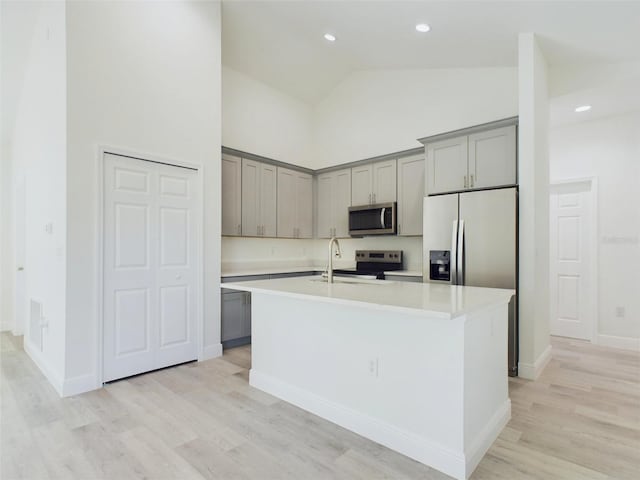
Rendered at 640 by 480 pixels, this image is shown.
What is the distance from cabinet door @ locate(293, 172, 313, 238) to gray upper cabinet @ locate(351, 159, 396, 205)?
80 centimetres

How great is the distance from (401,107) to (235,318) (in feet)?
11.9

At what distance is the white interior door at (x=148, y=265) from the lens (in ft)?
10.2

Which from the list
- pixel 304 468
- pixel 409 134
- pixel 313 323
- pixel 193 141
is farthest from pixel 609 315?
pixel 193 141

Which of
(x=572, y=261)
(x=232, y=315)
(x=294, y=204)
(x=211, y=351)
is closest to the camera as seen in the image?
(x=211, y=351)

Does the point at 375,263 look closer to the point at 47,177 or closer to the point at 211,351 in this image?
the point at 211,351

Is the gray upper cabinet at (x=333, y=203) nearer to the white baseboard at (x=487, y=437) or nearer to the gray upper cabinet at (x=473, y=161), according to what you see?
the gray upper cabinet at (x=473, y=161)

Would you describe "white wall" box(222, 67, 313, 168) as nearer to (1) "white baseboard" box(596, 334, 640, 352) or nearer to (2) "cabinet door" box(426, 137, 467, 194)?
(2) "cabinet door" box(426, 137, 467, 194)

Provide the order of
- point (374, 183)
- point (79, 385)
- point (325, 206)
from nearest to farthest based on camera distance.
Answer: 1. point (79, 385)
2. point (374, 183)
3. point (325, 206)

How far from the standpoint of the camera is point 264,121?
5.29 metres

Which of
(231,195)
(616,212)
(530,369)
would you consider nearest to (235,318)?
(231,195)

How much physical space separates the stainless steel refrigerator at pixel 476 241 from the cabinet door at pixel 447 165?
0.24m

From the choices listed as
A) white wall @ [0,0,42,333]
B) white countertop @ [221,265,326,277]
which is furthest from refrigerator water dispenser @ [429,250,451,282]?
white wall @ [0,0,42,333]

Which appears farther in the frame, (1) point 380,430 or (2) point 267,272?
(2) point 267,272

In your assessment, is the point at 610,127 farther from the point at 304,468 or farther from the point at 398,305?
the point at 304,468
